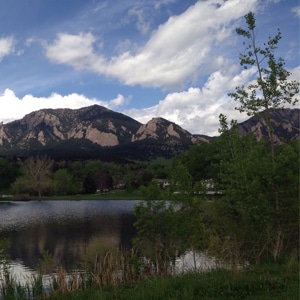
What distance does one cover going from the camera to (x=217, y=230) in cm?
1952

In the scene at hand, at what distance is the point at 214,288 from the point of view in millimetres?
11562

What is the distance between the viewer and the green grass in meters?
11.0

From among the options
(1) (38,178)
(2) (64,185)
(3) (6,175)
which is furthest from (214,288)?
(3) (6,175)

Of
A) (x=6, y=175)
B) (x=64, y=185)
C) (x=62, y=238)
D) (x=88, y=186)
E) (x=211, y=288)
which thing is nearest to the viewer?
(x=211, y=288)

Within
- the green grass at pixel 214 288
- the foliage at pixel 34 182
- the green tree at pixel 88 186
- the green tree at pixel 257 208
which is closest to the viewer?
the green grass at pixel 214 288

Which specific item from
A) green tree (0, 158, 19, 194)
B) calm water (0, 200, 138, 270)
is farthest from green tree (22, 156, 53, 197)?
calm water (0, 200, 138, 270)

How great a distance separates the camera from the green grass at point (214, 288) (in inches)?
432

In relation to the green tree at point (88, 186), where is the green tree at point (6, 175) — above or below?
above

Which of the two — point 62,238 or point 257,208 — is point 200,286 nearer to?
point 257,208

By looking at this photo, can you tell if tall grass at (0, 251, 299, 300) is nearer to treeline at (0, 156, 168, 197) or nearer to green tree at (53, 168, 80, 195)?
treeline at (0, 156, 168, 197)

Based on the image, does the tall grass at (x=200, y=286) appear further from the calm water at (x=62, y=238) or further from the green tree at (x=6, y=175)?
the green tree at (x=6, y=175)

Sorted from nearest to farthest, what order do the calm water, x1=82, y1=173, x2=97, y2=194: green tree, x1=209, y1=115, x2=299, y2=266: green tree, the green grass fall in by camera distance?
the green grass < x1=209, y1=115, x2=299, y2=266: green tree < the calm water < x1=82, y1=173, x2=97, y2=194: green tree

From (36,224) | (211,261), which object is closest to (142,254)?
(211,261)

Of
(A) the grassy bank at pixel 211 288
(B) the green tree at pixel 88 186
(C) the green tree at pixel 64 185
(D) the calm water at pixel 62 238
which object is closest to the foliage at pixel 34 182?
(C) the green tree at pixel 64 185
